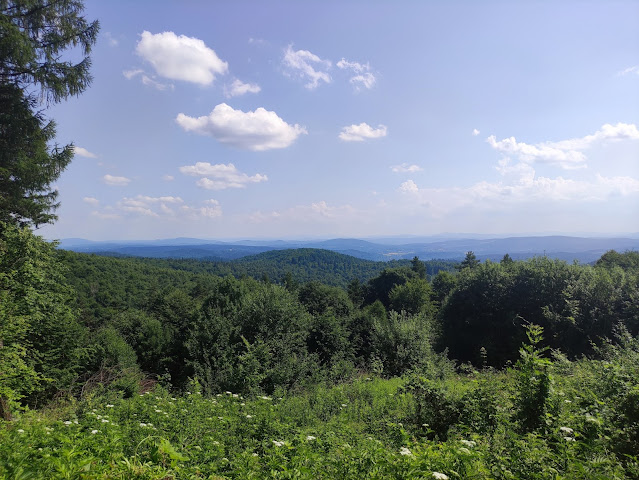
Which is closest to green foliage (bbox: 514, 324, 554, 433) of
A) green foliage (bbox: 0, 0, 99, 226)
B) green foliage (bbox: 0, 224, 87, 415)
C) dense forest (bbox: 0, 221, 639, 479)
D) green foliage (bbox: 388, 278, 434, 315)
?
dense forest (bbox: 0, 221, 639, 479)

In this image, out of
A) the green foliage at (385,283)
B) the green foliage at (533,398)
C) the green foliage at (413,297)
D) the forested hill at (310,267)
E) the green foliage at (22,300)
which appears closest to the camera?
the green foliage at (533,398)

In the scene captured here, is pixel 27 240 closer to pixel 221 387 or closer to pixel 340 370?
pixel 221 387

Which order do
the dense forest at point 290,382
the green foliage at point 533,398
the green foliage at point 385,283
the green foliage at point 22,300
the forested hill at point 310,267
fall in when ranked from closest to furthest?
the dense forest at point 290,382
the green foliage at point 533,398
the green foliage at point 22,300
the green foliage at point 385,283
the forested hill at point 310,267

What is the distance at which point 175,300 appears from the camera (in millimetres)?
39250

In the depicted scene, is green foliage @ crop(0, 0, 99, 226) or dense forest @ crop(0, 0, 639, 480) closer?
dense forest @ crop(0, 0, 639, 480)

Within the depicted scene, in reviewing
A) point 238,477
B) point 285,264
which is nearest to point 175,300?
point 238,477

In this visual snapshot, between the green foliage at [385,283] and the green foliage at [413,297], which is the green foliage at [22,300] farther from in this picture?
the green foliage at [385,283]

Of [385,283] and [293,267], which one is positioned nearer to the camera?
[385,283]

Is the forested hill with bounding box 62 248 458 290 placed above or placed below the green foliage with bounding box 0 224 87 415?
below

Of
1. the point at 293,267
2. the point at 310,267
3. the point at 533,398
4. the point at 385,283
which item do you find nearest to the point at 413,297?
the point at 385,283

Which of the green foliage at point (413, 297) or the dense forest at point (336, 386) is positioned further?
the green foliage at point (413, 297)

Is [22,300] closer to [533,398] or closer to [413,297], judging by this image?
[533,398]

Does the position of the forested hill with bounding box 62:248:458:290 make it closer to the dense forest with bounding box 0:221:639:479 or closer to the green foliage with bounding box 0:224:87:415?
the dense forest with bounding box 0:221:639:479

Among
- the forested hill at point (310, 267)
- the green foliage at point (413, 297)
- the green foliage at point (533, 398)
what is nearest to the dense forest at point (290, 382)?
the green foliage at point (533, 398)
